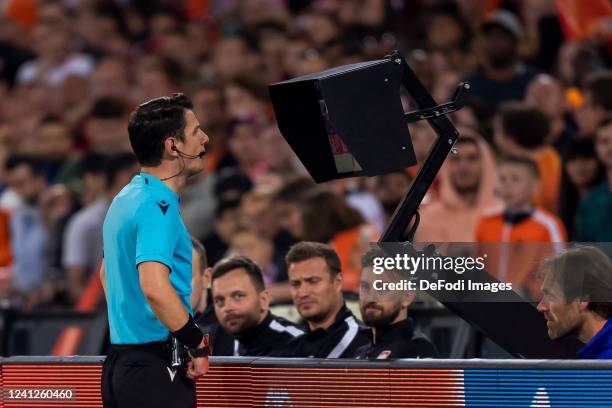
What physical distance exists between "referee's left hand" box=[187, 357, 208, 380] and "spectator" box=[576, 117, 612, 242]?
3867mm

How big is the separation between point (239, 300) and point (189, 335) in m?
1.71

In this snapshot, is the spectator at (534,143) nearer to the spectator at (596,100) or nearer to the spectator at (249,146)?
the spectator at (596,100)

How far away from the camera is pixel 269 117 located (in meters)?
11.8

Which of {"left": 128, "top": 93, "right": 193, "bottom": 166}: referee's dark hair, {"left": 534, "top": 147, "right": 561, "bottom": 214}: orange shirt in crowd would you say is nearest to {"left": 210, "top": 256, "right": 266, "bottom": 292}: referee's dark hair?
{"left": 128, "top": 93, "right": 193, "bottom": 166}: referee's dark hair

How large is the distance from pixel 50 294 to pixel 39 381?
5.81 m

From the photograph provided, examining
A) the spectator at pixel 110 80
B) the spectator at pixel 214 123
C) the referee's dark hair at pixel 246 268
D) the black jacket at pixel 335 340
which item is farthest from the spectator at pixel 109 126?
the black jacket at pixel 335 340

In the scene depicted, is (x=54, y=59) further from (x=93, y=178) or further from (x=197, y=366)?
(x=197, y=366)

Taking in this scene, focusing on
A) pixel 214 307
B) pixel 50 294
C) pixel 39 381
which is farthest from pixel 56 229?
pixel 39 381

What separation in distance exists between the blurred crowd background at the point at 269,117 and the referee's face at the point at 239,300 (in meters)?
1.80

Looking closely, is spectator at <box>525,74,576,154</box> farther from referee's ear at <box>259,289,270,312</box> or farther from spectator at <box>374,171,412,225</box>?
referee's ear at <box>259,289,270,312</box>

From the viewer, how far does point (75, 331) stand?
375 inches

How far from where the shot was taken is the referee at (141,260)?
5027 mm

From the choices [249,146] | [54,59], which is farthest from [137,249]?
[54,59]

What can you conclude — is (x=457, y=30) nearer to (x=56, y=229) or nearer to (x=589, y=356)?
(x=56, y=229)
